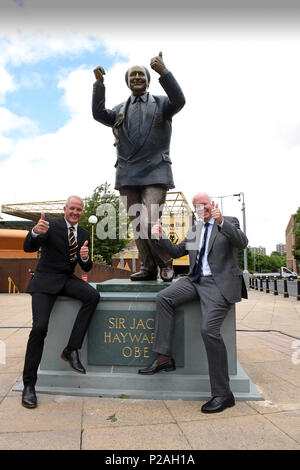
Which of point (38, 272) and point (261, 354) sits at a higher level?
point (38, 272)

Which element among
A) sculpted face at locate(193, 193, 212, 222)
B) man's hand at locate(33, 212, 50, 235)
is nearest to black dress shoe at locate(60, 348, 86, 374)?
man's hand at locate(33, 212, 50, 235)

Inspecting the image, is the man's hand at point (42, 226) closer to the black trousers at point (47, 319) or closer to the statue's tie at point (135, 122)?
the black trousers at point (47, 319)

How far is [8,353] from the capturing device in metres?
4.95

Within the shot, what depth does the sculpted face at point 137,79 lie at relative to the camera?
393 centimetres

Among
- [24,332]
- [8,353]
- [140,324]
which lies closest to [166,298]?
[140,324]

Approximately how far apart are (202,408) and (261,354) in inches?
91.9

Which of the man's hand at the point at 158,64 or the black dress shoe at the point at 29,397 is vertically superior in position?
the man's hand at the point at 158,64

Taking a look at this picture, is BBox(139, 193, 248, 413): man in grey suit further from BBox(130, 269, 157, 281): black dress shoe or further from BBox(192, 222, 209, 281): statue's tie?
BBox(130, 269, 157, 281): black dress shoe

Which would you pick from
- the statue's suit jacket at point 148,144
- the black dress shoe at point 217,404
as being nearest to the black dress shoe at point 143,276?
the statue's suit jacket at point 148,144

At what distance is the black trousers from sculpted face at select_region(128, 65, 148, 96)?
88.3 inches

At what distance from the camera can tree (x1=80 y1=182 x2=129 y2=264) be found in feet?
84.4

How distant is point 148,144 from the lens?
3.97 metres

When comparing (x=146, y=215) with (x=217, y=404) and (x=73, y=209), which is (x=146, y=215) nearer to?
(x=73, y=209)
